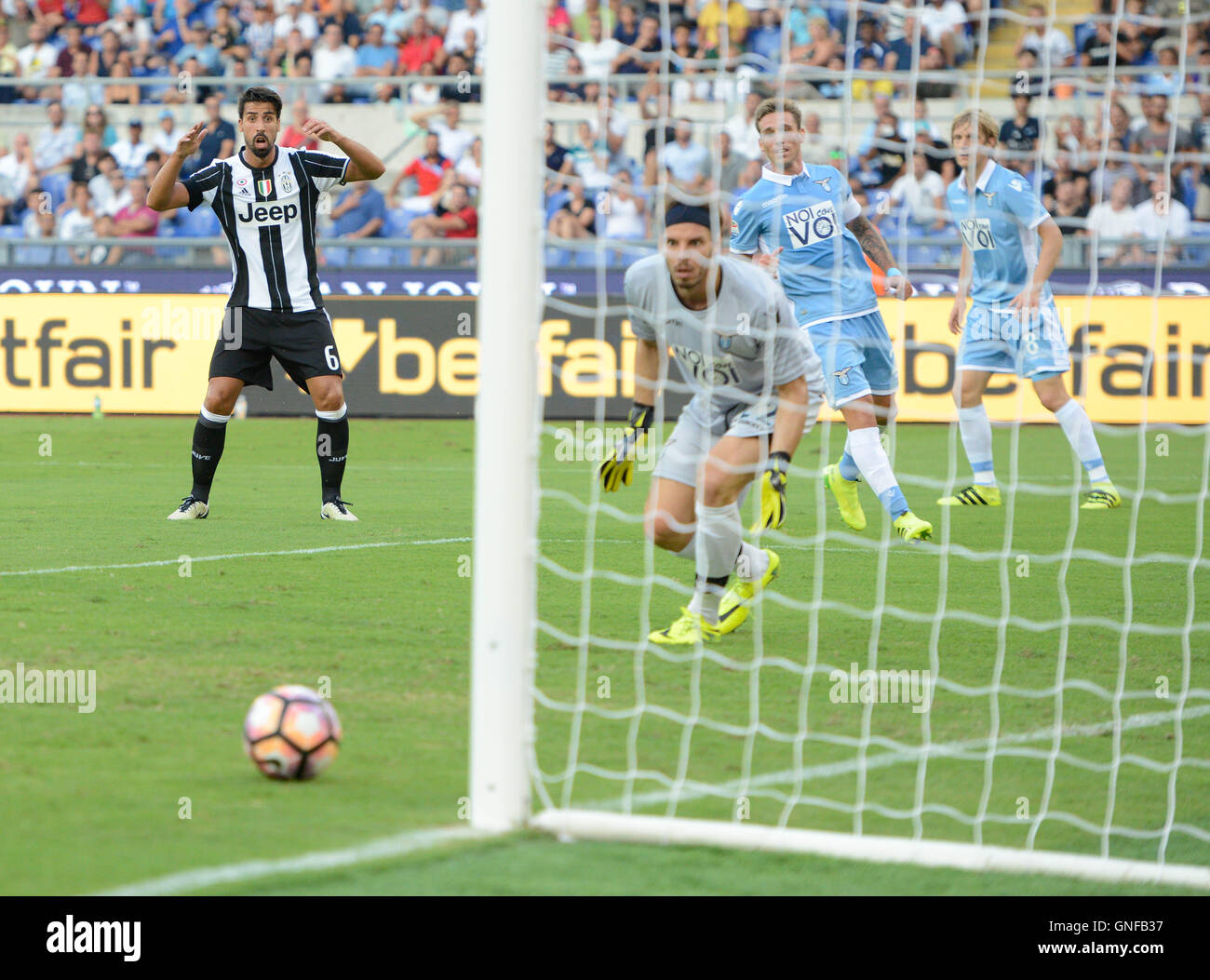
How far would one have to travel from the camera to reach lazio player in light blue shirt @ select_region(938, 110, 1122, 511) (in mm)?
9484

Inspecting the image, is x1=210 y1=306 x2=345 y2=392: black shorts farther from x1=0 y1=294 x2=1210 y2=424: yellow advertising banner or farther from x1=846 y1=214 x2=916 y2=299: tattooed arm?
x1=0 y1=294 x2=1210 y2=424: yellow advertising banner

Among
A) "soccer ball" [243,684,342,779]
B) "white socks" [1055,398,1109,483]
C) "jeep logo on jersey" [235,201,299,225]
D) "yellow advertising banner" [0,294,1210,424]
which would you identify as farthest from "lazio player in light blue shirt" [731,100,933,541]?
"yellow advertising banner" [0,294,1210,424]

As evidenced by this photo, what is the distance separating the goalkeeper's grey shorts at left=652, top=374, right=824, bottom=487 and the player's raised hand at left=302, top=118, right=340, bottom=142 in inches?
110

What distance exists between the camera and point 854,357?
859cm

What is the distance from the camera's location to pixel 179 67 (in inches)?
757

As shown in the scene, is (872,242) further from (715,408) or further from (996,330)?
(715,408)

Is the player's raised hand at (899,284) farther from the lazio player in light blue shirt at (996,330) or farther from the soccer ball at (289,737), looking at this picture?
the soccer ball at (289,737)

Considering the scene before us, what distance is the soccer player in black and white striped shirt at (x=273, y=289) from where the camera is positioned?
8648 mm

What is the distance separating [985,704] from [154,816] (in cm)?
261

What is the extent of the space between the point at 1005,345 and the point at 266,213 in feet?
14.2

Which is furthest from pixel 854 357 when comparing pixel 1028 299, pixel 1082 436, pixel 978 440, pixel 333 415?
pixel 333 415

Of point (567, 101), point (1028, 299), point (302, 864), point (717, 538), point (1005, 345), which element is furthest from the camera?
point (567, 101)
